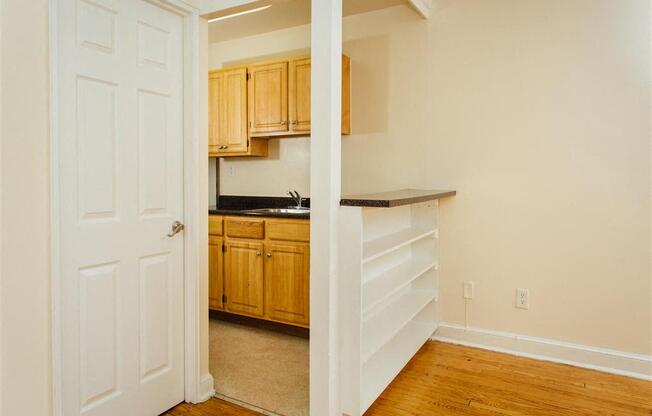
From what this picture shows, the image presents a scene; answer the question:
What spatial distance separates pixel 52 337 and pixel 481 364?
237 centimetres

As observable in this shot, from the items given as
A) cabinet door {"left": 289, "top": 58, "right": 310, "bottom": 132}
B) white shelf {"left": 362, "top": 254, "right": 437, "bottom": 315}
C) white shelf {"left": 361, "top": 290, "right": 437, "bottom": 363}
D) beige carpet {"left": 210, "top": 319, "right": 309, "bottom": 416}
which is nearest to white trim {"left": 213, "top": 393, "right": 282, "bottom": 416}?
beige carpet {"left": 210, "top": 319, "right": 309, "bottom": 416}

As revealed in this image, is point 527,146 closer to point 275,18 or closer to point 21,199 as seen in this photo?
point 275,18

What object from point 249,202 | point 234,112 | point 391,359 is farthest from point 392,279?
point 234,112

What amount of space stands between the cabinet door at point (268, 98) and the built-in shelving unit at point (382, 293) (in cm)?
136

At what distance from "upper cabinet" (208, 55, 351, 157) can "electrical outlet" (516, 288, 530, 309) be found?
1.76 m

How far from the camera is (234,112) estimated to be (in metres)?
3.92

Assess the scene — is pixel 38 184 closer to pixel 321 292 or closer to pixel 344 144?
pixel 321 292

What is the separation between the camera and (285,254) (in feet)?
10.9

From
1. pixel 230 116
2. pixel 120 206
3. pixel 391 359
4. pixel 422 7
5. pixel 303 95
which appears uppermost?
pixel 422 7

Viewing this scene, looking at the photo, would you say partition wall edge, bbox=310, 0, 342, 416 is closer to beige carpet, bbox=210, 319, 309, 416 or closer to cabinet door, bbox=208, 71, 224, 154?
beige carpet, bbox=210, 319, 309, 416

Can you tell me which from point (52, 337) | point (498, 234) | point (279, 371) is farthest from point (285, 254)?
point (52, 337)

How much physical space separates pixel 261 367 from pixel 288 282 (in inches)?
27.3

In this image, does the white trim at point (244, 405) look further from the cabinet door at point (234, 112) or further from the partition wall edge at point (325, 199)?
the cabinet door at point (234, 112)

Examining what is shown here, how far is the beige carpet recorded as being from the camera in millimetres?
2390
